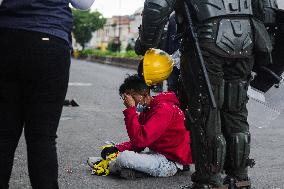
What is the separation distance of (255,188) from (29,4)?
222cm

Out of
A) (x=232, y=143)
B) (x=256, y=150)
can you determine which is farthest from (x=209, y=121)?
(x=256, y=150)

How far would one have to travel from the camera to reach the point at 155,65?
11.0 ft

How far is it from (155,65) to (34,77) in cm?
115

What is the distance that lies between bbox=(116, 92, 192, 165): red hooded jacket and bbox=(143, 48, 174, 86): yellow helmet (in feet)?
1.55

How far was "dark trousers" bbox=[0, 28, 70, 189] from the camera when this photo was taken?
7.70 ft

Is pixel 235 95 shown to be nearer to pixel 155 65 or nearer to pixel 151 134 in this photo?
pixel 155 65

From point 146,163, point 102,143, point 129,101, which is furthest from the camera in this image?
point 102,143

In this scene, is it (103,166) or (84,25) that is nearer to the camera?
(103,166)

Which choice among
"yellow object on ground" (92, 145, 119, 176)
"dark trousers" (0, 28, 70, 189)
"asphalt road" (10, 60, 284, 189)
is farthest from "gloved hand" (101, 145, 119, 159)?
"dark trousers" (0, 28, 70, 189)

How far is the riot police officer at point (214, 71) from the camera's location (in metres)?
3.14

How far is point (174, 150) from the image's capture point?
404cm

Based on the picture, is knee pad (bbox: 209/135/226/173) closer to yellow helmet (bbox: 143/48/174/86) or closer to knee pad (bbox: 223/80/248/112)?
knee pad (bbox: 223/80/248/112)

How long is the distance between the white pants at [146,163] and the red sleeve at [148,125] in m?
0.10

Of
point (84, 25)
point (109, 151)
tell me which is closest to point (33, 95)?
point (109, 151)
